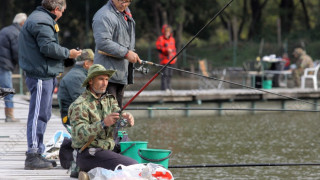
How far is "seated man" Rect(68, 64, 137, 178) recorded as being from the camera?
5430mm

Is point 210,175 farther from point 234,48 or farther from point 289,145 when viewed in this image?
point 234,48

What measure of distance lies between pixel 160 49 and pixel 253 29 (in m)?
20.1

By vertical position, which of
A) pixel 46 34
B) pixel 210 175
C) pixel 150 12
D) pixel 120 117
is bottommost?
pixel 210 175

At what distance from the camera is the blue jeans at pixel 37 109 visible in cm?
630

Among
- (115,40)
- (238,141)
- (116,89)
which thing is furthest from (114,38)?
(238,141)

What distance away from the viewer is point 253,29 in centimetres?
3575

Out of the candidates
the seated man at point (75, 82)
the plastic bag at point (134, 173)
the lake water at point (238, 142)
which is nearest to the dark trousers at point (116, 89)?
the seated man at point (75, 82)

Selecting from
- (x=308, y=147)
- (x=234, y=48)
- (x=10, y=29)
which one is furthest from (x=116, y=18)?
(x=234, y=48)

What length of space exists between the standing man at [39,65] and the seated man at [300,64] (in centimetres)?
1433

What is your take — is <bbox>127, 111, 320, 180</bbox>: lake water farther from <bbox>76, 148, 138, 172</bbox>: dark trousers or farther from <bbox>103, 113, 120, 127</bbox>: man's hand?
<bbox>103, 113, 120, 127</bbox>: man's hand

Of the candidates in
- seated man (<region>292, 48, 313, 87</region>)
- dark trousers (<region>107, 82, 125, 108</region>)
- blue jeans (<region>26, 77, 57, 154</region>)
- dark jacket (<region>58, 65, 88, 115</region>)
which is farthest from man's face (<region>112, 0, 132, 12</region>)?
Result: seated man (<region>292, 48, 313, 87</region>)

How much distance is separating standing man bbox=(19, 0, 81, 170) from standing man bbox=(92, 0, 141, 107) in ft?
0.94

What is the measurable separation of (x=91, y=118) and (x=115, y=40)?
1.20 metres

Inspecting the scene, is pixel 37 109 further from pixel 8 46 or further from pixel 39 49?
pixel 8 46
